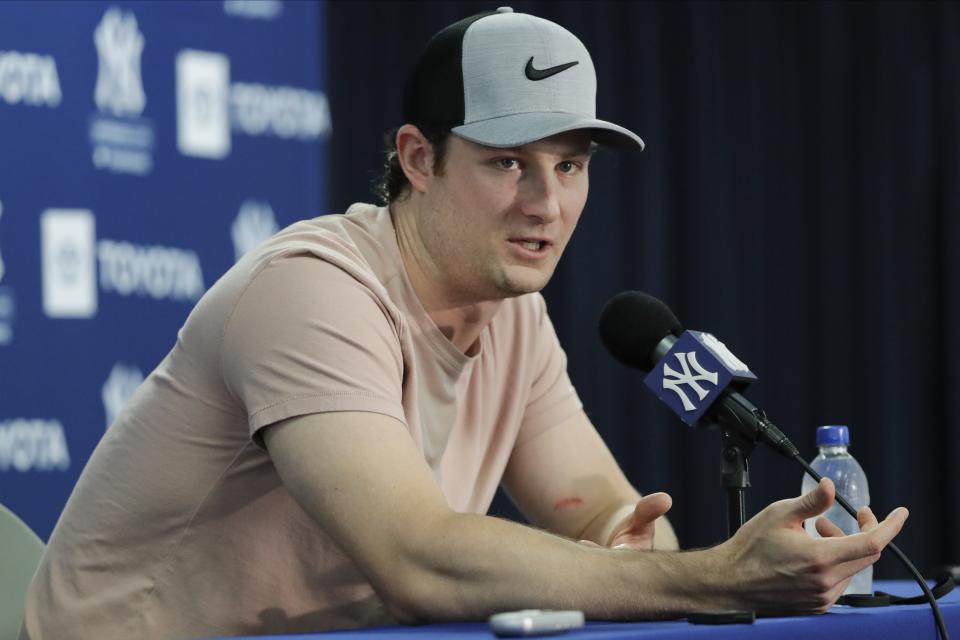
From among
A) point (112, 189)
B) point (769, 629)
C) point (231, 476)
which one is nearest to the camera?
point (769, 629)

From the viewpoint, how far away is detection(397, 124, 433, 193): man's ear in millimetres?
1941

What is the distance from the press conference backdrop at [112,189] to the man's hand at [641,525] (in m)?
1.43

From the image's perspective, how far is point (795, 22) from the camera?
4.14 m

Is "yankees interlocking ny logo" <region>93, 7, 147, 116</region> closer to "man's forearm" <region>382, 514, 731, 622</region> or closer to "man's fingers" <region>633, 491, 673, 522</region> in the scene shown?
"man's fingers" <region>633, 491, 673, 522</region>

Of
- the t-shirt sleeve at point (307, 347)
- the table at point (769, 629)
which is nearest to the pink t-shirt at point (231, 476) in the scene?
the t-shirt sleeve at point (307, 347)

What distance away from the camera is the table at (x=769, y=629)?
1183 millimetres

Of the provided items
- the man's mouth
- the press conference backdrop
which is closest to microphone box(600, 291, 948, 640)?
the man's mouth

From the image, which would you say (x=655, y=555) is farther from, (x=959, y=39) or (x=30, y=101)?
(x=959, y=39)

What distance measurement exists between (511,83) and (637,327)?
40 centimetres

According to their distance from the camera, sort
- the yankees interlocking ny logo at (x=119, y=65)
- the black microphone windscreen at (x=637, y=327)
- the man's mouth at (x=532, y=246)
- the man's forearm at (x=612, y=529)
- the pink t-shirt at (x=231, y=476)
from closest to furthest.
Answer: the pink t-shirt at (x=231, y=476)
the black microphone windscreen at (x=637, y=327)
the man's mouth at (x=532, y=246)
the man's forearm at (x=612, y=529)
the yankees interlocking ny logo at (x=119, y=65)

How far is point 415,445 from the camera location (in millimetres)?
1506

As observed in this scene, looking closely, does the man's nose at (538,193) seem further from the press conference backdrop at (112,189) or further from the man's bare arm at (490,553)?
the press conference backdrop at (112,189)

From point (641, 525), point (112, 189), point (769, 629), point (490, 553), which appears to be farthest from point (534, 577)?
point (112, 189)

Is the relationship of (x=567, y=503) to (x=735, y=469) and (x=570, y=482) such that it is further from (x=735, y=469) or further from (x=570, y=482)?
(x=735, y=469)
